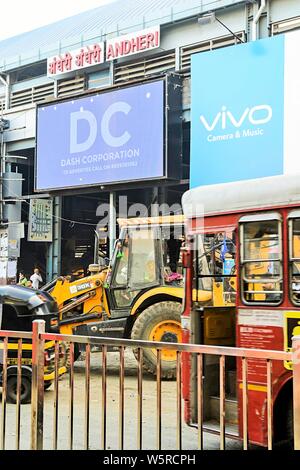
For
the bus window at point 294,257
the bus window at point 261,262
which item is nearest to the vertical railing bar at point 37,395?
the bus window at point 261,262

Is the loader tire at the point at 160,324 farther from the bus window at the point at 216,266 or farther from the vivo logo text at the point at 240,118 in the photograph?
the vivo logo text at the point at 240,118

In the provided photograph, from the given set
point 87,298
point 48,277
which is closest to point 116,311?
point 87,298

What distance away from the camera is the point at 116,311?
10953mm

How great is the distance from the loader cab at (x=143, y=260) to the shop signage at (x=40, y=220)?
12.2 metres

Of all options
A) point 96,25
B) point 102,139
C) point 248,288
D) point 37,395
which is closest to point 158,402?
point 37,395

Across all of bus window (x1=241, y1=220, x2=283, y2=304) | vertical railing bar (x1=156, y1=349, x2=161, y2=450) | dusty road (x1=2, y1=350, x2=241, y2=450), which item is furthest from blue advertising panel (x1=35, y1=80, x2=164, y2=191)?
vertical railing bar (x1=156, y1=349, x2=161, y2=450)

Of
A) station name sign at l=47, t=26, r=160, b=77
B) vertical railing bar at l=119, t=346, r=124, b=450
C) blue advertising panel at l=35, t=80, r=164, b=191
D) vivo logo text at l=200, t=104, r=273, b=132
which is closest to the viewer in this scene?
vertical railing bar at l=119, t=346, r=124, b=450

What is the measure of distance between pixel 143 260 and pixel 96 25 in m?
17.1

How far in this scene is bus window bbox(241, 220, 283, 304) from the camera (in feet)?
18.1

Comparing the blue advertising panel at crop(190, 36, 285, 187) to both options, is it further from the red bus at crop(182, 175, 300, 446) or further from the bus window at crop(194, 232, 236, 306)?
the red bus at crop(182, 175, 300, 446)

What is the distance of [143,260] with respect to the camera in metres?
11.0

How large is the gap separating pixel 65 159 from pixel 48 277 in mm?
5072

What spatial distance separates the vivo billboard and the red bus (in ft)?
31.9

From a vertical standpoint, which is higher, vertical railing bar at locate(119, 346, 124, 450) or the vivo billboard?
the vivo billboard
